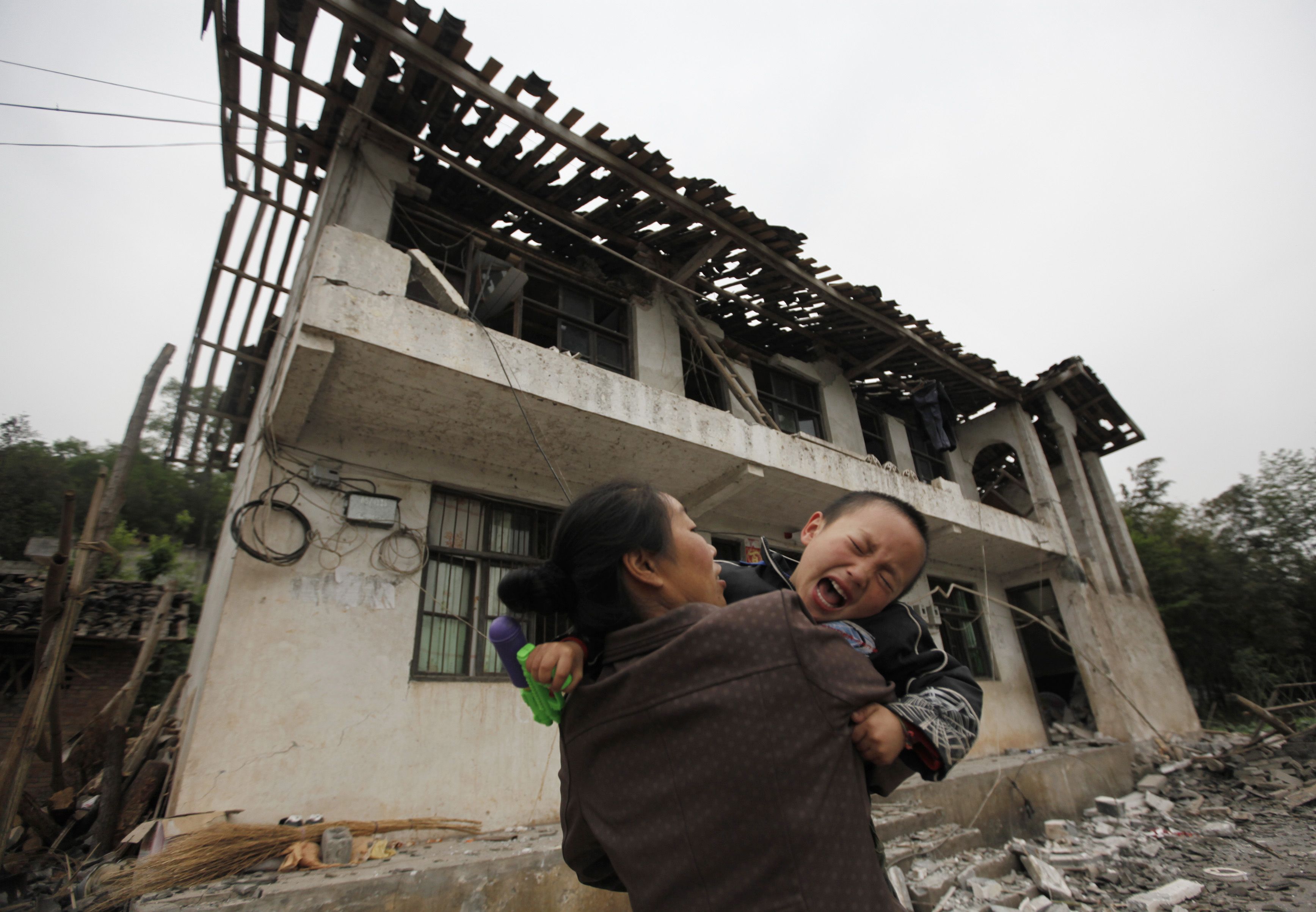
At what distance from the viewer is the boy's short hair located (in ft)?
5.91

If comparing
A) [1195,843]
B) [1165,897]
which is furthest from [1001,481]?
[1165,897]

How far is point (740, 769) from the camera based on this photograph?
36.9 inches

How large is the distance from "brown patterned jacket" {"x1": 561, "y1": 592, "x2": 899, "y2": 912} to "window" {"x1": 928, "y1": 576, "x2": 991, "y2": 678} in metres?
10.00

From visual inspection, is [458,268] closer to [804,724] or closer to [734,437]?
[734,437]

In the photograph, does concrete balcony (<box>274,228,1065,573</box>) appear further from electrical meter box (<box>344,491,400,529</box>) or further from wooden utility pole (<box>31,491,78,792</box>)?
wooden utility pole (<box>31,491,78,792</box>)

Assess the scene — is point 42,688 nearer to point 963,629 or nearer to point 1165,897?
point 1165,897

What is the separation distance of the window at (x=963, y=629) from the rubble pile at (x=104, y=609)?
12.8m

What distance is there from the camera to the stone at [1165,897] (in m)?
4.29

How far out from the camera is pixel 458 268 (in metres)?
6.74

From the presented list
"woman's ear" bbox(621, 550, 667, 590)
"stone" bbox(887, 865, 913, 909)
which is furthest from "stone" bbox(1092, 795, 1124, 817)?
"woman's ear" bbox(621, 550, 667, 590)

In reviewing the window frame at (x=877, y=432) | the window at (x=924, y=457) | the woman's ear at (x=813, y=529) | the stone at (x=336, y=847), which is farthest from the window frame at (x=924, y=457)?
the stone at (x=336, y=847)

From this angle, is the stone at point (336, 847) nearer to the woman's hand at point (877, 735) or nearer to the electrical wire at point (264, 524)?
the electrical wire at point (264, 524)

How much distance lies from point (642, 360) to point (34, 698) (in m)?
5.99

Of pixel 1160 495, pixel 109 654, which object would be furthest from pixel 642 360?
pixel 1160 495
